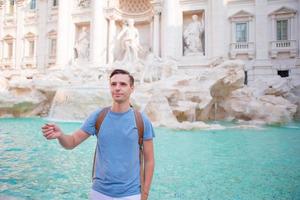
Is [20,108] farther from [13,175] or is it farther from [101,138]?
[101,138]

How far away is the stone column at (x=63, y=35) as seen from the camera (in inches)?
758

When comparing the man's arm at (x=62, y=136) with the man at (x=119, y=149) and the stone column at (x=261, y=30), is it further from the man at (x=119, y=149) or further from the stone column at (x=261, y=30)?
the stone column at (x=261, y=30)

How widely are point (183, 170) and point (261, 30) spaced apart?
14.4 metres

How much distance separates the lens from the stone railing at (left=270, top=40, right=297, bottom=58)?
1506cm

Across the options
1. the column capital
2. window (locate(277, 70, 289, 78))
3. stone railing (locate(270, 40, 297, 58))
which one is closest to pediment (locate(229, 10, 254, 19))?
stone railing (locate(270, 40, 297, 58))

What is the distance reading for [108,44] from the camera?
18406 millimetres

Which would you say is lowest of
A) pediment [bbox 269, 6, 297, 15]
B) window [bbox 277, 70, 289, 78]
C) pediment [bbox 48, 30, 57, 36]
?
window [bbox 277, 70, 289, 78]

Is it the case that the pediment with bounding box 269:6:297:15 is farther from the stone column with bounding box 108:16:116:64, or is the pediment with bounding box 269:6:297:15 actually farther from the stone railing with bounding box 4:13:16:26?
the stone railing with bounding box 4:13:16:26

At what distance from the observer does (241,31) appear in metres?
16.4

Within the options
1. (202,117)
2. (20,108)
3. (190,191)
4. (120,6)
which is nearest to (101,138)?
(190,191)

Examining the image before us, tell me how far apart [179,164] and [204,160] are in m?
0.52

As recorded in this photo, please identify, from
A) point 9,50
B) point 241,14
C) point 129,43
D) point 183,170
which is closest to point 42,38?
point 9,50

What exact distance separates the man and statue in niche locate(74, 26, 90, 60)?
18407 millimetres

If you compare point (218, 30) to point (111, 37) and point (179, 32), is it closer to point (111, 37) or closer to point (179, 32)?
point (179, 32)
